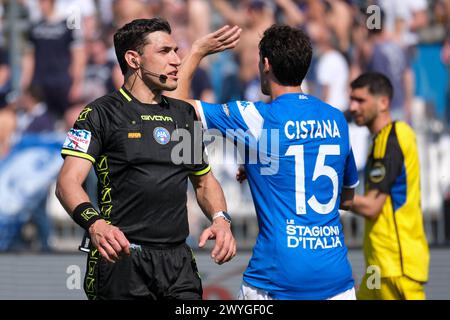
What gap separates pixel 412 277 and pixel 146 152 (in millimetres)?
3143

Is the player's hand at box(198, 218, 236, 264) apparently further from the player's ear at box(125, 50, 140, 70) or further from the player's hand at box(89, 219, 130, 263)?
the player's ear at box(125, 50, 140, 70)

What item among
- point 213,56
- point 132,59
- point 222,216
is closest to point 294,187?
point 222,216

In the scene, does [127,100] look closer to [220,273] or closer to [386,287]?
[386,287]

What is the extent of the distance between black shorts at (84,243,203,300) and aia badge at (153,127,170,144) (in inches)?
25.2

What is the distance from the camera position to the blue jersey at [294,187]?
5418 millimetres

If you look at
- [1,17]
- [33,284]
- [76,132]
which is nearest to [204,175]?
[76,132]

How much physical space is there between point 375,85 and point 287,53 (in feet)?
8.23

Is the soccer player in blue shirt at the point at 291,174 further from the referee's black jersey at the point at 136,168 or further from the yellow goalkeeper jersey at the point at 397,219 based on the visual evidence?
the yellow goalkeeper jersey at the point at 397,219

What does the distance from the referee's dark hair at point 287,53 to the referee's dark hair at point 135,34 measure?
67 centimetres

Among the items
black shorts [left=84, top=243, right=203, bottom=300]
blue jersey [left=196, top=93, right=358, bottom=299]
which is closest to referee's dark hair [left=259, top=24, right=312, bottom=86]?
blue jersey [left=196, top=93, right=358, bottom=299]

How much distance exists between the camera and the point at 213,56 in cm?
1215

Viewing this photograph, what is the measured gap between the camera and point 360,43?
12227 mm

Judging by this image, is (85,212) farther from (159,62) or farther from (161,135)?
(159,62)

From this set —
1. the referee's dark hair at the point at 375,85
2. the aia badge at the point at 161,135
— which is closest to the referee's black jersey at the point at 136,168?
the aia badge at the point at 161,135
